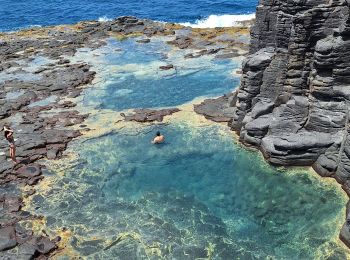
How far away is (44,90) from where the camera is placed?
45094mm

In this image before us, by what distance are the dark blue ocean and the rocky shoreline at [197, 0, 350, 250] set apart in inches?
2601

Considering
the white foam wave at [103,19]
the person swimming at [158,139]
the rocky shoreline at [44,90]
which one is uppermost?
the person swimming at [158,139]

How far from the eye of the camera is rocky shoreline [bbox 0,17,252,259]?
24.0 m

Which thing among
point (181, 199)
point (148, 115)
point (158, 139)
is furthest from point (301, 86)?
point (148, 115)

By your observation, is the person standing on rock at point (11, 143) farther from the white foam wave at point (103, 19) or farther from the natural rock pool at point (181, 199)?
the white foam wave at point (103, 19)

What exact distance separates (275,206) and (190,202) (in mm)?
4962

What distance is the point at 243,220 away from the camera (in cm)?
2339

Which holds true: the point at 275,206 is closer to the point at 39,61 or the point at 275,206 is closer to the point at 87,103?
the point at 87,103

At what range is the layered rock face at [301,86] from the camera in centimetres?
2642

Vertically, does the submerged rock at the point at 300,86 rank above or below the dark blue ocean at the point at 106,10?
above

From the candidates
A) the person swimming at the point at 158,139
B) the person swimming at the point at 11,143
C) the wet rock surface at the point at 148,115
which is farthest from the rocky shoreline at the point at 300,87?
the person swimming at the point at 11,143

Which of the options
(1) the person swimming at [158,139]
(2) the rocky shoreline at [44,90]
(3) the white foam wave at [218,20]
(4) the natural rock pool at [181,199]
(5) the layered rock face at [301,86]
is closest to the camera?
(4) the natural rock pool at [181,199]

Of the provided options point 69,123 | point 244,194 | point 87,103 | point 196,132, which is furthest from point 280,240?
point 87,103

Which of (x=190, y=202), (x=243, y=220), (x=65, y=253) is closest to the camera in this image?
(x=65, y=253)
